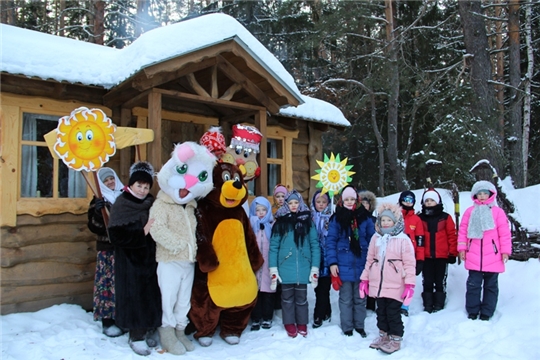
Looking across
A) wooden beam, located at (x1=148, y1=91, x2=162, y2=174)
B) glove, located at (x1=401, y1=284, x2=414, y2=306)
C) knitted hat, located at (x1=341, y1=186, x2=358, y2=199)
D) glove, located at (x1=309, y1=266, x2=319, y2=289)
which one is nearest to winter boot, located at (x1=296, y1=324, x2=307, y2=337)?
glove, located at (x1=309, y1=266, x2=319, y2=289)

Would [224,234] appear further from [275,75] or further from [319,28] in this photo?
[319,28]

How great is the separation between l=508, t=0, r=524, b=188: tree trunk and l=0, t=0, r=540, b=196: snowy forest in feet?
0.10

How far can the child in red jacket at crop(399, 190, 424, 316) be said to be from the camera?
17.0ft

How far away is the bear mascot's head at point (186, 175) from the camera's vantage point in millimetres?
4255

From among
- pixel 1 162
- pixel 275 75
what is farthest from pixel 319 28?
pixel 1 162

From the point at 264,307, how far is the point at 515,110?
34.4 feet

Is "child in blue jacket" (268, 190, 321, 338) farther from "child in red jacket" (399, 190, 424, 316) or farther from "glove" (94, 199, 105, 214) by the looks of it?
"glove" (94, 199, 105, 214)

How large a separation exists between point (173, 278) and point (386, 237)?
7.34ft

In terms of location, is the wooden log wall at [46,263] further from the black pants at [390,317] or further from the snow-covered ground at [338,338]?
the black pants at [390,317]

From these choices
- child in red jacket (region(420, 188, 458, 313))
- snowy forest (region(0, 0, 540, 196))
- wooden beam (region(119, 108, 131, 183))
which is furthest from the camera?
snowy forest (region(0, 0, 540, 196))

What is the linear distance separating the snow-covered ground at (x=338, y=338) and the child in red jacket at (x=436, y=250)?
21 centimetres

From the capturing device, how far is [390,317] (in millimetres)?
4316

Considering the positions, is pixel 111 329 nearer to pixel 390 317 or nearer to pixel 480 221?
pixel 390 317

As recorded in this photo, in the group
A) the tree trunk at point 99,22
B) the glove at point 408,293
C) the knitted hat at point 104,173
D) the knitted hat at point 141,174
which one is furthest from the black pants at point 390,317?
the tree trunk at point 99,22
